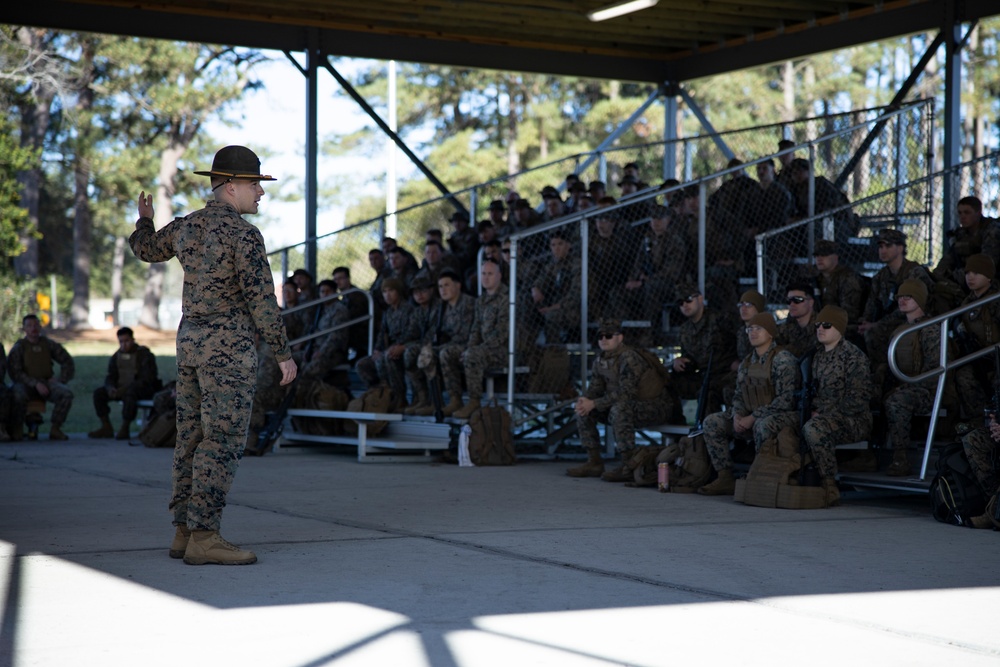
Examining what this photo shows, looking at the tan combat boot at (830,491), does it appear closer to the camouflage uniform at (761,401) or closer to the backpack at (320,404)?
the camouflage uniform at (761,401)

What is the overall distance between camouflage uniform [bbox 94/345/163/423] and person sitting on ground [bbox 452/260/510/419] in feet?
18.1

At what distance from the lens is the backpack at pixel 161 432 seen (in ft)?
45.3

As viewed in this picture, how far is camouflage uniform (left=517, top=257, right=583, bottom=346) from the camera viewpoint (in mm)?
12148

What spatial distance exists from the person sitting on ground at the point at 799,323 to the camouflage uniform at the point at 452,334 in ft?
10.9

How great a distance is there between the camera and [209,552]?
5.86 metres

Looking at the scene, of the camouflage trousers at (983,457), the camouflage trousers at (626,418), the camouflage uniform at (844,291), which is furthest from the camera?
the camouflage uniform at (844,291)

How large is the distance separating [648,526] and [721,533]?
485mm

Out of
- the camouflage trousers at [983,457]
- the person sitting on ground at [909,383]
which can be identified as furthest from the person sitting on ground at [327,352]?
the camouflage trousers at [983,457]

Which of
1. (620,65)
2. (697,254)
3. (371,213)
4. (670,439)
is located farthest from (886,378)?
(371,213)

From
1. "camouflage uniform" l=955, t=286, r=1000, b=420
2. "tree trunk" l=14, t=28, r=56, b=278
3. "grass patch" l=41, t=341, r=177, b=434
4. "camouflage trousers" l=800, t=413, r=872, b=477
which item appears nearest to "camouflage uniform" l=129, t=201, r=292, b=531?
"camouflage trousers" l=800, t=413, r=872, b=477

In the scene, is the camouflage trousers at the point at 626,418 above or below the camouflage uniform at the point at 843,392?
below

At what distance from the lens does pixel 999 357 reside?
7.95m

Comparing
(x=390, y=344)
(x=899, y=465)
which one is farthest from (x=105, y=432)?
(x=899, y=465)

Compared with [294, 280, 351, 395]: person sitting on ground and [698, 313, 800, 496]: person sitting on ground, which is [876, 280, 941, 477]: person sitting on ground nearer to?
[698, 313, 800, 496]: person sitting on ground
